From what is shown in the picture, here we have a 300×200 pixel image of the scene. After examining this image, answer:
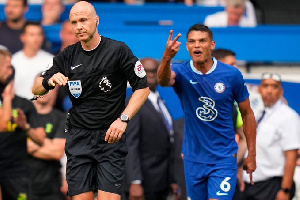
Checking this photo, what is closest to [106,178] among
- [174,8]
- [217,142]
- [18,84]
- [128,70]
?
[128,70]

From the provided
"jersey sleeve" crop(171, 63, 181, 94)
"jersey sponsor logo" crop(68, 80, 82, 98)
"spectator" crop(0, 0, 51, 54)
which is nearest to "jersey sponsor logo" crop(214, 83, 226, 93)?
"jersey sleeve" crop(171, 63, 181, 94)

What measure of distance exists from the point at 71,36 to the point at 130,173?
2830 millimetres

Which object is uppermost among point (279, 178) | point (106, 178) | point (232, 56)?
point (232, 56)

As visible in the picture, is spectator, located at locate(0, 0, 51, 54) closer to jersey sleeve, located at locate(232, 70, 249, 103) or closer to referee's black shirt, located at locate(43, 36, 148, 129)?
jersey sleeve, located at locate(232, 70, 249, 103)

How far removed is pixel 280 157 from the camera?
37.1ft

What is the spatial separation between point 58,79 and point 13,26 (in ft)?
19.2

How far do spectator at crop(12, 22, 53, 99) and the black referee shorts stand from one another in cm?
438

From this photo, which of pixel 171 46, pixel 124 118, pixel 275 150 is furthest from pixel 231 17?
pixel 124 118

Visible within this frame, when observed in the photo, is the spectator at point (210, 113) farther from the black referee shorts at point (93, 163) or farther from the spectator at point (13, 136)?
the spectator at point (13, 136)

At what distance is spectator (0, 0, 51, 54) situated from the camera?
13203 millimetres

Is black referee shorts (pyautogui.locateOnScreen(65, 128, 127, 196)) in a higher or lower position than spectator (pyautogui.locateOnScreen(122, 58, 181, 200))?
higher

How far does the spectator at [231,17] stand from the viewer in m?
13.9

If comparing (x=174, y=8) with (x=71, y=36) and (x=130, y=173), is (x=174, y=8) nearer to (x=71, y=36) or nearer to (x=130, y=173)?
(x=71, y=36)

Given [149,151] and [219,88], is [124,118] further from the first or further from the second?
[149,151]
